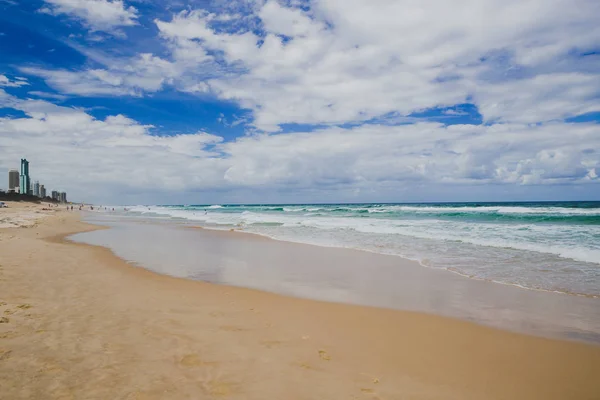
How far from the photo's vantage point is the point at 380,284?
29.1 ft

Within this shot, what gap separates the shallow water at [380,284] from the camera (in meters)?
6.22

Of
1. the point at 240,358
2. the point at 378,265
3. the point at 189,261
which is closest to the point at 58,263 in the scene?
the point at 189,261

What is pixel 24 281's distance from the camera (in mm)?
7703

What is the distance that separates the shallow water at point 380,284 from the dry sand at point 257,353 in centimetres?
75

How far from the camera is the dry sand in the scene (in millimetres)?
3588

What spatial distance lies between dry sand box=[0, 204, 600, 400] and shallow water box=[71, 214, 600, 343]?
753 millimetres

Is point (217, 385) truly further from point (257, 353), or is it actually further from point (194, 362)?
point (257, 353)

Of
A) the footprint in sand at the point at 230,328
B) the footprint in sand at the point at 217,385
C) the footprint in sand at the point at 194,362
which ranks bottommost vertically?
the footprint in sand at the point at 230,328

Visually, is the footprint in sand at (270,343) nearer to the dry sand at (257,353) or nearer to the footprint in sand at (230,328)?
the dry sand at (257,353)

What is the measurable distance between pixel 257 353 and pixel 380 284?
5.09 metres

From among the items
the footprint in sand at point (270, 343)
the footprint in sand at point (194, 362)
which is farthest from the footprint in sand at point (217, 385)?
the footprint in sand at point (270, 343)

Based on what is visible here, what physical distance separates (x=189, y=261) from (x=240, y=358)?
335 inches

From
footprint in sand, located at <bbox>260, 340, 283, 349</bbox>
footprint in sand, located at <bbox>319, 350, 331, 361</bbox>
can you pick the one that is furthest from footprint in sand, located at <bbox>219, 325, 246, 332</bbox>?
footprint in sand, located at <bbox>319, 350, 331, 361</bbox>

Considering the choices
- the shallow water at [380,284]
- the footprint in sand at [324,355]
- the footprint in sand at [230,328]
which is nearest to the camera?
the footprint in sand at [324,355]
